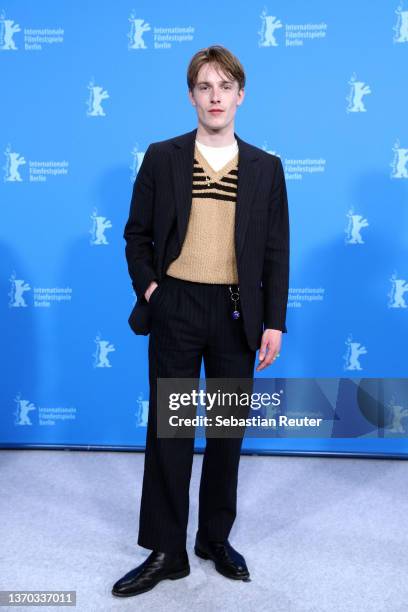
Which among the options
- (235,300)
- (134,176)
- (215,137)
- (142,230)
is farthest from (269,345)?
(134,176)

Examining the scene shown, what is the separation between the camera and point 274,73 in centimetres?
303

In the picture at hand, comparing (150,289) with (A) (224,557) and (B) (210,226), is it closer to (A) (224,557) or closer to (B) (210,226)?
(B) (210,226)

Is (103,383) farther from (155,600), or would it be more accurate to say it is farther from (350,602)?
(350,602)

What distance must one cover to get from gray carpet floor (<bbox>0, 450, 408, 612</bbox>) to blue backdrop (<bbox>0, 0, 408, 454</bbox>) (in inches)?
10.0

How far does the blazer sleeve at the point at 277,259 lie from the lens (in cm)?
214

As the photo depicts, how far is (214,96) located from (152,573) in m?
1.52

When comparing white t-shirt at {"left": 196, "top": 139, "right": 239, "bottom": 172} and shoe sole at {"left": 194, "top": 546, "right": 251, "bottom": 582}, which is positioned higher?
white t-shirt at {"left": 196, "top": 139, "right": 239, "bottom": 172}

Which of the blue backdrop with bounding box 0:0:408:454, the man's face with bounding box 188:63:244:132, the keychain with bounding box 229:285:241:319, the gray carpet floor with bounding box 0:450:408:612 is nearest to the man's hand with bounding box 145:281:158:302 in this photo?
the keychain with bounding box 229:285:241:319

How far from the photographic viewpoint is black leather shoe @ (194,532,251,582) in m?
2.23

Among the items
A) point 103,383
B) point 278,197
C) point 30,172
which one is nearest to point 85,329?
point 103,383

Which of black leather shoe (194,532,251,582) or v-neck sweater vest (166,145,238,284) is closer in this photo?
v-neck sweater vest (166,145,238,284)

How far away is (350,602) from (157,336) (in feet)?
3.43

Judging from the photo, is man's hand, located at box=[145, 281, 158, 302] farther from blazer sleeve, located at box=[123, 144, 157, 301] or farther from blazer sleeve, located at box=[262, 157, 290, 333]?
blazer sleeve, located at box=[262, 157, 290, 333]

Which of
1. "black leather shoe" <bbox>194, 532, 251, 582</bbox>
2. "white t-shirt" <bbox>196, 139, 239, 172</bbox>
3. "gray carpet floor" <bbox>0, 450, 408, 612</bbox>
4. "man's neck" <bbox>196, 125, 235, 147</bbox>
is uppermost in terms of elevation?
"man's neck" <bbox>196, 125, 235, 147</bbox>
